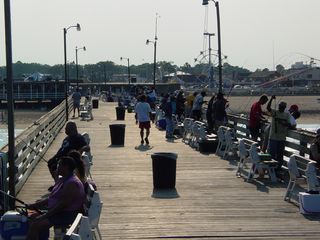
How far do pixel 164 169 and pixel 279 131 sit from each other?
2.54 m

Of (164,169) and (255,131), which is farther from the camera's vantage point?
(255,131)

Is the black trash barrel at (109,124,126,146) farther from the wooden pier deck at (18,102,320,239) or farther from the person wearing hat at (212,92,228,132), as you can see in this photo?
the wooden pier deck at (18,102,320,239)

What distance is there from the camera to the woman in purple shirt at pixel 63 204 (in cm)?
732

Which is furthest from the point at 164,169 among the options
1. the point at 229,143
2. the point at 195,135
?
the point at 195,135

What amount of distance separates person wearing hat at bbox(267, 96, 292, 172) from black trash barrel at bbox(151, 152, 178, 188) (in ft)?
7.40

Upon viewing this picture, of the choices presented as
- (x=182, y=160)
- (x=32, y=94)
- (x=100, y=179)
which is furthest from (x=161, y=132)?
(x=32, y=94)

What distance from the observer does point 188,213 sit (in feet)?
34.6

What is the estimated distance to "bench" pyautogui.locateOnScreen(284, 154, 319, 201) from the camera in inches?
403

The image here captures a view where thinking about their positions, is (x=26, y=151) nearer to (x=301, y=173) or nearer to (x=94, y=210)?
(x=301, y=173)

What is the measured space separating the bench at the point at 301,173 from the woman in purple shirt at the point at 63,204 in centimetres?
401

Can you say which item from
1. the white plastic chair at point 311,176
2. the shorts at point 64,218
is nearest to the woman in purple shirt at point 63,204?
the shorts at point 64,218

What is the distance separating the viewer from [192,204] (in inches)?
446

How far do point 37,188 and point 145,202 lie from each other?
2.64 m

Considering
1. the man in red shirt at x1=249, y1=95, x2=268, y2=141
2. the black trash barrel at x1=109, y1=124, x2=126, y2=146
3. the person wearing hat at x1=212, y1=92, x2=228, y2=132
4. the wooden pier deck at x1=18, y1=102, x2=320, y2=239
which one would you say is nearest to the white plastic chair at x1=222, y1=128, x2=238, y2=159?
the wooden pier deck at x1=18, y1=102, x2=320, y2=239
